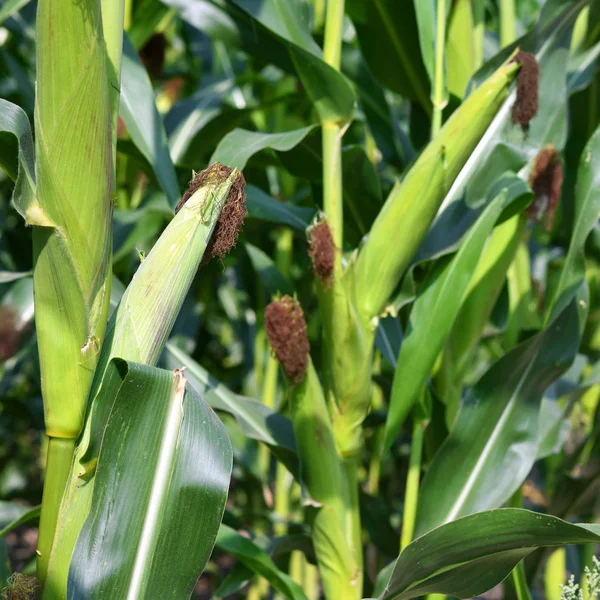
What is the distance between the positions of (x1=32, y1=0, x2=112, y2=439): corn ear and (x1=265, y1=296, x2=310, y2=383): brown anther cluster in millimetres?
370

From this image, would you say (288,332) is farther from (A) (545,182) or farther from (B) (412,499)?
(A) (545,182)

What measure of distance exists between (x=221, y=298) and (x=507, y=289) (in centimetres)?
130

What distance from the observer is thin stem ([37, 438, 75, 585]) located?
0.83m

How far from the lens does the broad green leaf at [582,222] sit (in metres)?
1.37

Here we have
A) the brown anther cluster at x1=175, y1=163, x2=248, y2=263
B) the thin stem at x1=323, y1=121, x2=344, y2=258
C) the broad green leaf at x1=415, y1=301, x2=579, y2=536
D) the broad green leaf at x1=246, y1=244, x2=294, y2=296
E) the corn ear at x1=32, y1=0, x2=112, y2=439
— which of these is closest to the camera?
the corn ear at x1=32, y1=0, x2=112, y2=439

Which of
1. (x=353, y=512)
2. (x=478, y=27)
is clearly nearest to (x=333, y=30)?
(x=478, y=27)

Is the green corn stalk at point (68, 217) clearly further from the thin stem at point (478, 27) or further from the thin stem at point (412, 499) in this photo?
the thin stem at point (478, 27)

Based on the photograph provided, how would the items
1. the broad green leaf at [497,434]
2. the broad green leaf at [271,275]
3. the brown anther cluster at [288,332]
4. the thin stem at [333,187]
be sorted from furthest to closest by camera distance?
1. the broad green leaf at [271,275]
2. the broad green leaf at [497,434]
3. the thin stem at [333,187]
4. the brown anther cluster at [288,332]

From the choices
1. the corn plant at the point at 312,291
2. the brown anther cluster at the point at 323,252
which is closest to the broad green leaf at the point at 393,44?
the corn plant at the point at 312,291

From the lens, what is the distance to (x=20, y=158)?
2.58 feet

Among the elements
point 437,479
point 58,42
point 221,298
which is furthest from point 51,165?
point 221,298

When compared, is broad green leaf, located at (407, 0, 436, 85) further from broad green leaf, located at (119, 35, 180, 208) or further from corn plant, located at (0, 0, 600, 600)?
broad green leaf, located at (119, 35, 180, 208)

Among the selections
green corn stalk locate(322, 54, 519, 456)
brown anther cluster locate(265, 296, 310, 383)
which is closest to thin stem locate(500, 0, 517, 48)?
green corn stalk locate(322, 54, 519, 456)

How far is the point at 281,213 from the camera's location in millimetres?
1552
